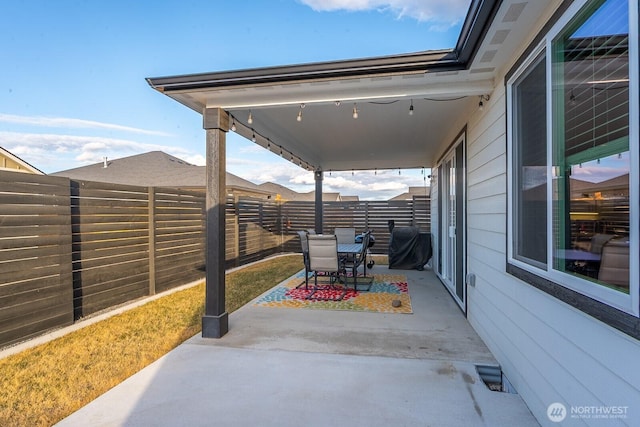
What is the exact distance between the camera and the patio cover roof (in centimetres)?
225

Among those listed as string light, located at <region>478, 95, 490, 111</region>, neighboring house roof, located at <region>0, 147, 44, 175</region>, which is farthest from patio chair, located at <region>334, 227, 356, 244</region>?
neighboring house roof, located at <region>0, 147, 44, 175</region>

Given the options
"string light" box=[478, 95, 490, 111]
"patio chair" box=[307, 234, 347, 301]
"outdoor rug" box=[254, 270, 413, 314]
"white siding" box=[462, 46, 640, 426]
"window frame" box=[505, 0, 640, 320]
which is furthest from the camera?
"patio chair" box=[307, 234, 347, 301]

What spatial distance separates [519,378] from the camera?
7.34 ft

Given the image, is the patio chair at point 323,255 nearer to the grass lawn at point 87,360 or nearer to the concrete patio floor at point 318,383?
the grass lawn at point 87,360

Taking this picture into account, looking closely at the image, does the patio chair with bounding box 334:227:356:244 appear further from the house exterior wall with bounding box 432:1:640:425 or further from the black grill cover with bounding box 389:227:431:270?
the house exterior wall with bounding box 432:1:640:425

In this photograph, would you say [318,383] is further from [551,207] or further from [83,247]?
[83,247]

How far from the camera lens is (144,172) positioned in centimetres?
1389

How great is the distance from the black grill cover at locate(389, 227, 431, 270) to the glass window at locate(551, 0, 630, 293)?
227 inches

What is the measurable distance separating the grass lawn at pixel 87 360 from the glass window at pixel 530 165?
3.14 m

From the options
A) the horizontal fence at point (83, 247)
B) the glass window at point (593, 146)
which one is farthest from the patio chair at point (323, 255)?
the glass window at point (593, 146)

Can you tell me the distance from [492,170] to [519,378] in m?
1.70

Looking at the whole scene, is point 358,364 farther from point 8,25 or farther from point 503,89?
point 8,25

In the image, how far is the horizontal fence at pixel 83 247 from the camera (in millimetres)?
3137

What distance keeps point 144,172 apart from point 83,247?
1124 centimetres
